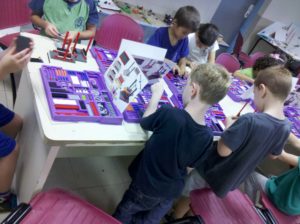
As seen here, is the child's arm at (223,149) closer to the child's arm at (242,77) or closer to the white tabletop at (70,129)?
the white tabletop at (70,129)

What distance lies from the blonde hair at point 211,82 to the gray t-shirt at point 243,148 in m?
0.21

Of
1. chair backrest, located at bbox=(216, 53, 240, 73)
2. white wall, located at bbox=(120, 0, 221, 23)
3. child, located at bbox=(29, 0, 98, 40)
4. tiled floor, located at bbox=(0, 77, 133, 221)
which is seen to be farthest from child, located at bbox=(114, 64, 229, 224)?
white wall, located at bbox=(120, 0, 221, 23)

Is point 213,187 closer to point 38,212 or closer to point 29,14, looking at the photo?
point 38,212

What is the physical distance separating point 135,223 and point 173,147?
0.70 metres

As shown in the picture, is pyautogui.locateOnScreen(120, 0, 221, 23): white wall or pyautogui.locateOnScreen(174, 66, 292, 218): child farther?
pyautogui.locateOnScreen(120, 0, 221, 23): white wall

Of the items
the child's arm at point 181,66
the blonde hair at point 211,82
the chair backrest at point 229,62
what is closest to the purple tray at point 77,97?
the blonde hair at point 211,82

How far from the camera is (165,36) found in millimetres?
2270

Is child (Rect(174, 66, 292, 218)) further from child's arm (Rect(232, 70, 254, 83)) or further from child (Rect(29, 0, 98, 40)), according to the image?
child (Rect(29, 0, 98, 40))

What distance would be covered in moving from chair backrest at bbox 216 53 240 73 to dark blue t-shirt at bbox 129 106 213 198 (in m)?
1.96

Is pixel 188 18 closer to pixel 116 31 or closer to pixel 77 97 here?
pixel 116 31

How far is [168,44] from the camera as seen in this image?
231 centimetres

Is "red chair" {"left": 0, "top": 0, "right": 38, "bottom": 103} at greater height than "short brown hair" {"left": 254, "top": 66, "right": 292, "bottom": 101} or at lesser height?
lesser

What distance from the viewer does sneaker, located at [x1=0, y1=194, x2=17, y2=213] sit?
160 cm

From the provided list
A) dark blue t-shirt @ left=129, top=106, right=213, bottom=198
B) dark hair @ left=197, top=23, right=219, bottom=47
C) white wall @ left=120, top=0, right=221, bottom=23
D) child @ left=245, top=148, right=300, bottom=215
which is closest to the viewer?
dark blue t-shirt @ left=129, top=106, right=213, bottom=198
